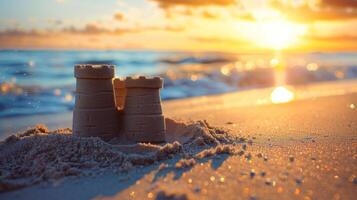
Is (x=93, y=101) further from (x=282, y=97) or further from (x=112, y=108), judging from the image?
(x=282, y=97)

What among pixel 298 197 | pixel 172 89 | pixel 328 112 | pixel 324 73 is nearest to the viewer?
pixel 298 197

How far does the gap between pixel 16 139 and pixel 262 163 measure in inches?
79.0

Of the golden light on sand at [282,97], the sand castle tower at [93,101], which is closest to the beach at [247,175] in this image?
the sand castle tower at [93,101]

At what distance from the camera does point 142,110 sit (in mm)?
3592

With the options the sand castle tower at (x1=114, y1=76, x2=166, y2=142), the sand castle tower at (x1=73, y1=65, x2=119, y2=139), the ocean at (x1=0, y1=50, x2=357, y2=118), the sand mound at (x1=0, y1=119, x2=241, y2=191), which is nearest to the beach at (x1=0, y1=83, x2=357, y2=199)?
the sand mound at (x1=0, y1=119, x2=241, y2=191)

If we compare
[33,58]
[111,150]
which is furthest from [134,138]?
[33,58]

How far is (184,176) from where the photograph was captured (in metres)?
2.86

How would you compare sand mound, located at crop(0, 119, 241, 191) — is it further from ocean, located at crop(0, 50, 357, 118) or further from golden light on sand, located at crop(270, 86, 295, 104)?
golden light on sand, located at crop(270, 86, 295, 104)

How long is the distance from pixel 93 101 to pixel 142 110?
16.0 inches

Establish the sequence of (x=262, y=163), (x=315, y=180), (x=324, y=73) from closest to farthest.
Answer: (x=315, y=180) < (x=262, y=163) < (x=324, y=73)

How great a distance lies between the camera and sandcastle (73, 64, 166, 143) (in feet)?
11.5

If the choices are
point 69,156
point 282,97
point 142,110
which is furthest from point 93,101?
point 282,97

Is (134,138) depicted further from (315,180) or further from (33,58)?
(33,58)

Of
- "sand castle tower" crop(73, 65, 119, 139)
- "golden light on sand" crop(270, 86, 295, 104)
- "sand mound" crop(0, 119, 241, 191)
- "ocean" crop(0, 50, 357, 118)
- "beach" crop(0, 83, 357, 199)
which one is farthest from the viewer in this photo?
"golden light on sand" crop(270, 86, 295, 104)
